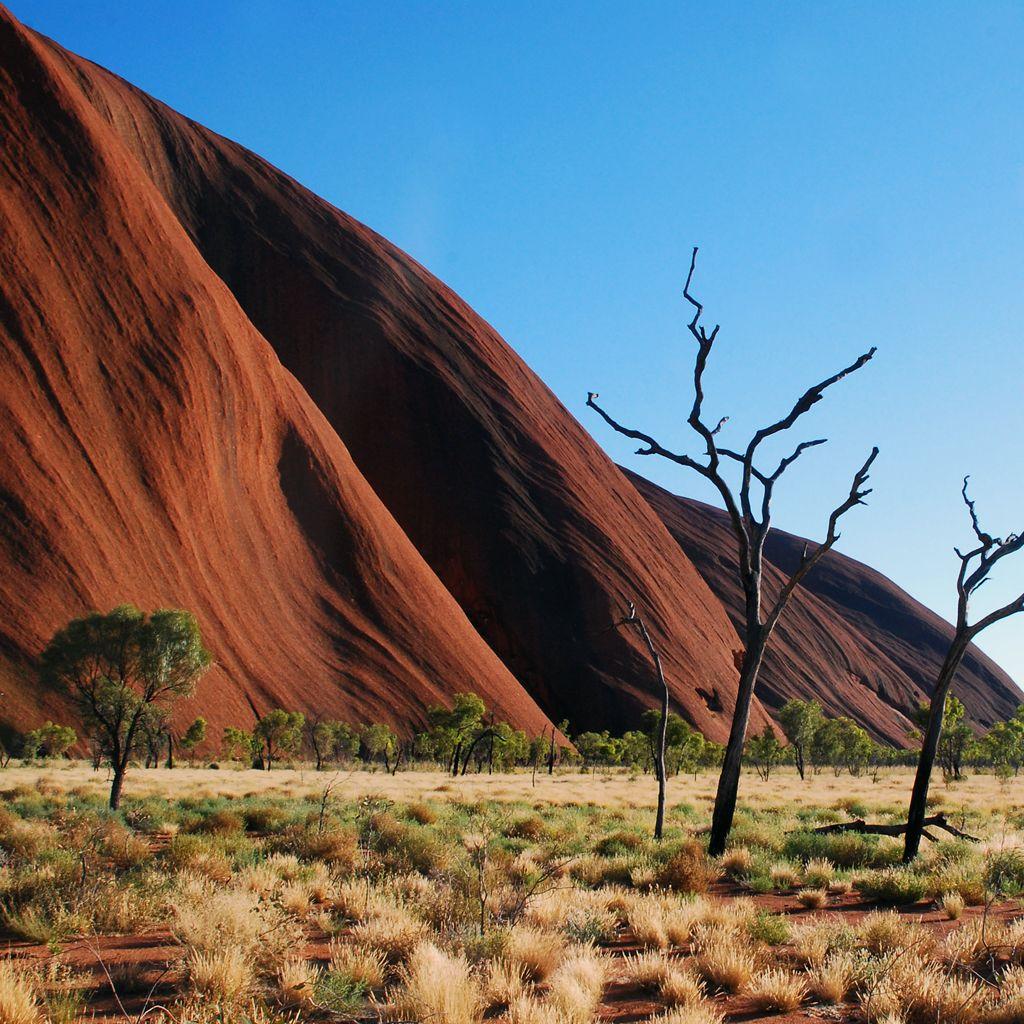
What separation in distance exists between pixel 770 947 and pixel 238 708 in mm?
41747

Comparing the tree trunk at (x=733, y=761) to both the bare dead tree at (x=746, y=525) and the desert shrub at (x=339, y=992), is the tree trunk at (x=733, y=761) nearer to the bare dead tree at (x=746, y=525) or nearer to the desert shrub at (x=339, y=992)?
the bare dead tree at (x=746, y=525)

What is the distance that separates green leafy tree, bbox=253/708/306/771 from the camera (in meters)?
43.3

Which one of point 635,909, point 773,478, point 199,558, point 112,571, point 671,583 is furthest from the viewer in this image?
point 671,583

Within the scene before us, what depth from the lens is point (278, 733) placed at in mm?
43625

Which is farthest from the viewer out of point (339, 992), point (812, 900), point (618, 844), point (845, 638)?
point (845, 638)

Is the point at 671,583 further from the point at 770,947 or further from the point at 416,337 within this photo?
the point at 770,947

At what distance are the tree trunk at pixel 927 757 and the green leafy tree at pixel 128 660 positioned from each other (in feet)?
60.0

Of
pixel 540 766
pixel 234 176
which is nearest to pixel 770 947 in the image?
pixel 540 766

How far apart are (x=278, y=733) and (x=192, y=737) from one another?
503cm

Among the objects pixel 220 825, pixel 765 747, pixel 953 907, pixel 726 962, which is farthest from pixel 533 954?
pixel 765 747

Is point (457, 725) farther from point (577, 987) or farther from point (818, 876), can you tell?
point (577, 987)

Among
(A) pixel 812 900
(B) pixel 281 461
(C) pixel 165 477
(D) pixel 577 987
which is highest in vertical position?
(B) pixel 281 461

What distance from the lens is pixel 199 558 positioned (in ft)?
157

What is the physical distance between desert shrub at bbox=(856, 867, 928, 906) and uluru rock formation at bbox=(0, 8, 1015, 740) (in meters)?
36.9
